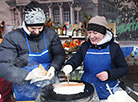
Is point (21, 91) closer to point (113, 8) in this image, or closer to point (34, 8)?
point (34, 8)

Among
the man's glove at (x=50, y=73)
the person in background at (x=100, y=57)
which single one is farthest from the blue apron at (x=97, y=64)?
the man's glove at (x=50, y=73)

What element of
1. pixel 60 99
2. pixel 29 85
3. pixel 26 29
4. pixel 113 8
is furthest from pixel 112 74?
pixel 113 8

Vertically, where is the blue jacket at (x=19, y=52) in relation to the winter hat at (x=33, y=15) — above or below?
below

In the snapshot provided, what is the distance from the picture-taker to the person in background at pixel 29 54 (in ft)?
3.97

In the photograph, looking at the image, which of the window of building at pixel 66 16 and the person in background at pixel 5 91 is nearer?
the person in background at pixel 5 91

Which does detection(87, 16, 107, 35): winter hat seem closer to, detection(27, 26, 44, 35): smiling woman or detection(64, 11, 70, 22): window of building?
detection(27, 26, 44, 35): smiling woman

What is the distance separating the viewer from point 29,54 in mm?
1355

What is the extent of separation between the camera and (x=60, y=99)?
0.90 metres

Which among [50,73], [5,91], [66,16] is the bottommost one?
[5,91]

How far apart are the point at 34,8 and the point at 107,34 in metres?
0.90

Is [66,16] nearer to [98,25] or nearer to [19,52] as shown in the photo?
[98,25]

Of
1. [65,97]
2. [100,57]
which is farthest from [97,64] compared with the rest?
[65,97]

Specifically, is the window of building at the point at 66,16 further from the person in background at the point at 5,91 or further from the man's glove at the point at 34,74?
the man's glove at the point at 34,74

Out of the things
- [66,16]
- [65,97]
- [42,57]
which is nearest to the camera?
[65,97]
